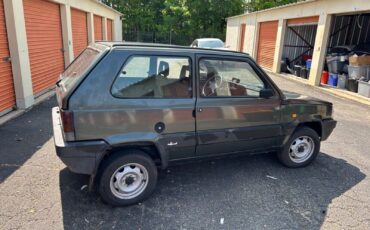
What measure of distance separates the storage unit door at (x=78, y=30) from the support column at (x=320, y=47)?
9.50 meters

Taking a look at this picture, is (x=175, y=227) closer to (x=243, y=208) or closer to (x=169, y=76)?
(x=243, y=208)

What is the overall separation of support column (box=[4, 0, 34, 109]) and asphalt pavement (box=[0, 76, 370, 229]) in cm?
198

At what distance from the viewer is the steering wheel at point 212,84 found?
3.34 metres

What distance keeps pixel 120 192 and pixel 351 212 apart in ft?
8.65

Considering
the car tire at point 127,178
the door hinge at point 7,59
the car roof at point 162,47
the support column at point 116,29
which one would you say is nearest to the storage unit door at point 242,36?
the support column at point 116,29

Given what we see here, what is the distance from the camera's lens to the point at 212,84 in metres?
3.46

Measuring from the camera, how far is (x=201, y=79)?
331cm

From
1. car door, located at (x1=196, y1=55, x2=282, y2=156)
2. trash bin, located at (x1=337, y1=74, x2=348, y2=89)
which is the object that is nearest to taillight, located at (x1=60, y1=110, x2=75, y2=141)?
car door, located at (x1=196, y1=55, x2=282, y2=156)

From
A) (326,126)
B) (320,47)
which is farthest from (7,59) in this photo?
(320,47)

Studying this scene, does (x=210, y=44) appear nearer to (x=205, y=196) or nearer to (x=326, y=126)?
(x=326, y=126)

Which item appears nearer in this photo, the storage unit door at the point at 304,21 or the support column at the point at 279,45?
the storage unit door at the point at 304,21

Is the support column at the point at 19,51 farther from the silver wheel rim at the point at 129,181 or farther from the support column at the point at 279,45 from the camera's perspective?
the support column at the point at 279,45

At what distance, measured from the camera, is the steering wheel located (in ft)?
11.0

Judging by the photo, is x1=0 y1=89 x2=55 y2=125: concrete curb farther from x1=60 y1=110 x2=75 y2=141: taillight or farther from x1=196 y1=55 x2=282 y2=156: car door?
x1=196 y1=55 x2=282 y2=156: car door
